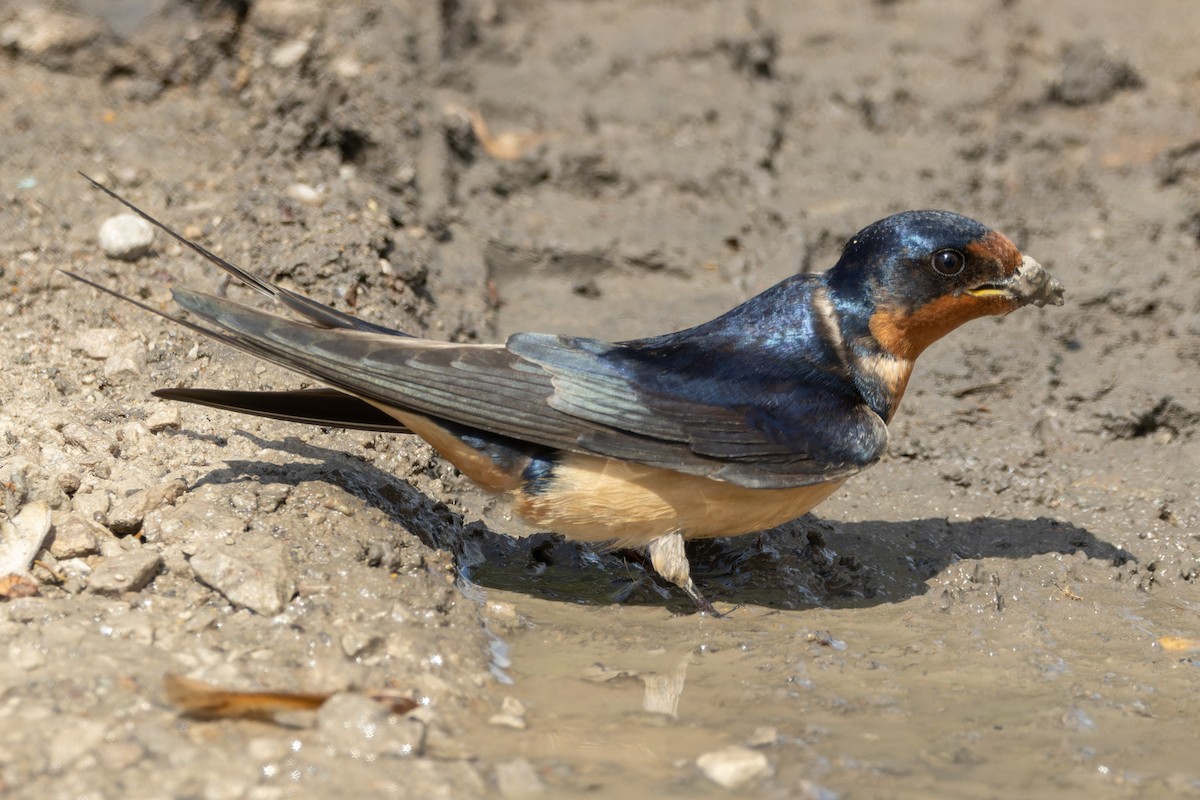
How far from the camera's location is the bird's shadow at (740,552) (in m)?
3.90

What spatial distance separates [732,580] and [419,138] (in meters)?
2.66

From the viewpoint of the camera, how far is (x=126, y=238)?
4.71 m

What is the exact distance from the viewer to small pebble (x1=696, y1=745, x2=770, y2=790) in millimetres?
2754

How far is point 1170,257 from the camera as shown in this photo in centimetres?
551

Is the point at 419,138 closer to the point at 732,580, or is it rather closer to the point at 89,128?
the point at 89,128

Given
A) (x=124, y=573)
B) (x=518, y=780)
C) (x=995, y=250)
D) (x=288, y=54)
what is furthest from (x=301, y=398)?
(x=288, y=54)

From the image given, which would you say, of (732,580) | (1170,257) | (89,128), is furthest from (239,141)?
(1170,257)

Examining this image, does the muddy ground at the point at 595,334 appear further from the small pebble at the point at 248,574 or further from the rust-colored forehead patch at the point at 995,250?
the rust-colored forehead patch at the point at 995,250

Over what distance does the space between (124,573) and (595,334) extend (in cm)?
243

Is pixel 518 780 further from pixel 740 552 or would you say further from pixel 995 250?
pixel 995 250

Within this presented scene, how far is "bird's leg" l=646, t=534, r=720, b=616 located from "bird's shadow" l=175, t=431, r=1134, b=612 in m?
0.15

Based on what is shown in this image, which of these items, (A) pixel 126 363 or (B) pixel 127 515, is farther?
(A) pixel 126 363

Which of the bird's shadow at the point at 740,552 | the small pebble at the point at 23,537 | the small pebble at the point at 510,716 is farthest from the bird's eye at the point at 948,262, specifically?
the small pebble at the point at 23,537

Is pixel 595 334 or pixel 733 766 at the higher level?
pixel 733 766
